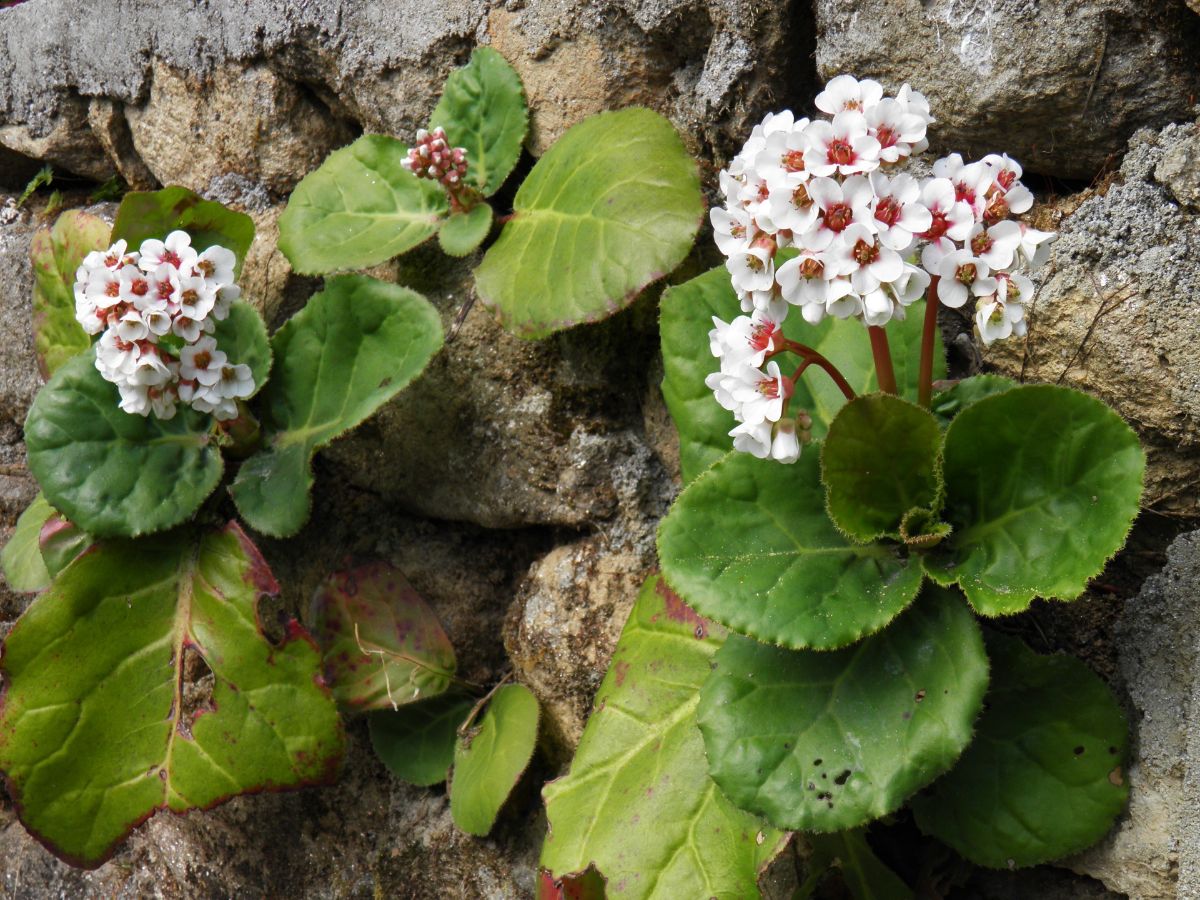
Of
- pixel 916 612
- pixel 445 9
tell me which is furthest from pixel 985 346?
pixel 445 9

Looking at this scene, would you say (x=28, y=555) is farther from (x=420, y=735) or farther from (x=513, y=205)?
(x=513, y=205)

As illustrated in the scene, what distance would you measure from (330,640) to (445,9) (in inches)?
58.8

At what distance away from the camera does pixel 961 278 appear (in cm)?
148

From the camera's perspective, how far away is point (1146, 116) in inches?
66.6

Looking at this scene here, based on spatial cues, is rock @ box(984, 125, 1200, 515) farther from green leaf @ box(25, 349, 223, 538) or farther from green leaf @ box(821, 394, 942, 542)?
green leaf @ box(25, 349, 223, 538)

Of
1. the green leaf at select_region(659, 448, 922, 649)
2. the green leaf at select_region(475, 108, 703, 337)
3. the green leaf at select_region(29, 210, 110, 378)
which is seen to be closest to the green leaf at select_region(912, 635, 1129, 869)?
the green leaf at select_region(659, 448, 922, 649)

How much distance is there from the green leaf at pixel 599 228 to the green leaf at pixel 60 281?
1.10 metres

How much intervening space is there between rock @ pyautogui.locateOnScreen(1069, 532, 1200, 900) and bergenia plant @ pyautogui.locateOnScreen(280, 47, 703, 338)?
1.01 metres

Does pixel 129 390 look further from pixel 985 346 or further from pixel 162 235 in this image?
pixel 985 346

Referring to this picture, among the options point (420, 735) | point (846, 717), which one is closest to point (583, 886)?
point (846, 717)

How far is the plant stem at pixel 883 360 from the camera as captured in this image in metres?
1.62

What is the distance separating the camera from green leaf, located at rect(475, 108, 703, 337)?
2.06 meters

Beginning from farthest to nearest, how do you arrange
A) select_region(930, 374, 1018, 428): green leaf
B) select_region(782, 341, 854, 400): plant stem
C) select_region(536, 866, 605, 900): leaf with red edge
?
select_region(536, 866, 605, 900): leaf with red edge < select_region(930, 374, 1018, 428): green leaf < select_region(782, 341, 854, 400): plant stem

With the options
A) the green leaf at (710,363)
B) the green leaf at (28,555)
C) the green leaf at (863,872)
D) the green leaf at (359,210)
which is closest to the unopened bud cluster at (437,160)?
the green leaf at (359,210)
